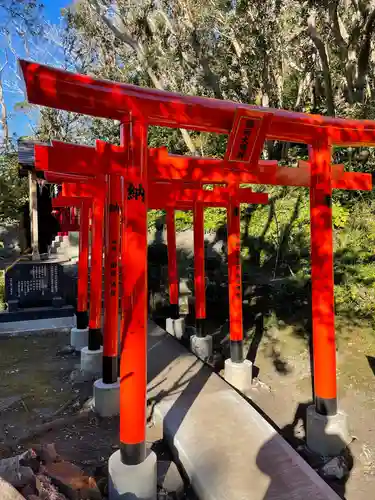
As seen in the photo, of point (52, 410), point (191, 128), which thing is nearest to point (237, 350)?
point (52, 410)

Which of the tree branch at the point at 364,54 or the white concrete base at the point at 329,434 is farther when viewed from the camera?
the tree branch at the point at 364,54

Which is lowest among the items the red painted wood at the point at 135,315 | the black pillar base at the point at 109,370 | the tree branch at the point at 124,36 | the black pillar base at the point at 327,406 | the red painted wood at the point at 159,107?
the black pillar base at the point at 327,406

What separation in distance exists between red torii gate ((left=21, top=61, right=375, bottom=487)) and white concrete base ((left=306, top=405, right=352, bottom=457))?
11 centimetres

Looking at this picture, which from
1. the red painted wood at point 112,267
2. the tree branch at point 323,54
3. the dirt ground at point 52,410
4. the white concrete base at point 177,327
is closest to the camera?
the dirt ground at point 52,410

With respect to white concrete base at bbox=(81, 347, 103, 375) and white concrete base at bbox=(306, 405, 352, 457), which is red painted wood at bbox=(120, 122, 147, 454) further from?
white concrete base at bbox=(81, 347, 103, 375)

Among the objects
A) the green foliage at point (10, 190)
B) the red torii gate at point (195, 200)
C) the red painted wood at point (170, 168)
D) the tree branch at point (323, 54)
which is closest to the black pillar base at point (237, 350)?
the red torii gate at point (195, 200)

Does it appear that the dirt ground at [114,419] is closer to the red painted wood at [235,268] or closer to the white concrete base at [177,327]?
the red painted wood at [235,268]

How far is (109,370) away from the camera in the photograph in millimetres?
5281

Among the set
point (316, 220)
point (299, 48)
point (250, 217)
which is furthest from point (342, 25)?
point (316, 220)

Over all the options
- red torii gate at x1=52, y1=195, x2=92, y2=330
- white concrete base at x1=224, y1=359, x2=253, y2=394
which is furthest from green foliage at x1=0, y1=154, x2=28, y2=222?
white concrete base at x1=224, y1=359, x2=253, y2=394

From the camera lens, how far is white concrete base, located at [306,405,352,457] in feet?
14.7

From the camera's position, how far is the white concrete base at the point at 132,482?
11.1 ft

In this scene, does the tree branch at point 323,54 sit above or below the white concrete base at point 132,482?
above

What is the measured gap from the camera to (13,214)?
49.3 ft
